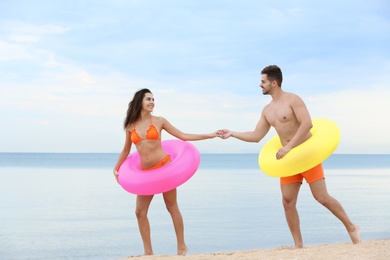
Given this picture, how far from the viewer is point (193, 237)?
11.0m

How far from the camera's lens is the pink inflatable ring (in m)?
6.50

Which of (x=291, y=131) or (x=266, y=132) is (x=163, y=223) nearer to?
(x=266, y=132)

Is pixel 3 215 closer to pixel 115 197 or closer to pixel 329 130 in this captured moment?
pixel 115 197

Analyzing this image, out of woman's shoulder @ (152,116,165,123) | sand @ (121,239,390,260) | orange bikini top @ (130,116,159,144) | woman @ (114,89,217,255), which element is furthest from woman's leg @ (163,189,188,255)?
woman's shoulder @ (152,116,165,123)

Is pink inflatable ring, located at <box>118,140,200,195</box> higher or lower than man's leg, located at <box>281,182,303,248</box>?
higher

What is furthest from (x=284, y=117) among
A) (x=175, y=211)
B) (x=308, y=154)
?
(x=175, y=211)

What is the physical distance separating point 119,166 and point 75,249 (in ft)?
10.8

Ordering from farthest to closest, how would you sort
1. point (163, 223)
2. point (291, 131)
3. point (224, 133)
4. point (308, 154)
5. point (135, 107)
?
1. point (163, 223)
2. point (224, 133)
3. point (135, 107)
4. point (291, 131)
5. point (308, 154)

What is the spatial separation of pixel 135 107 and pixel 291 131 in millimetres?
1659

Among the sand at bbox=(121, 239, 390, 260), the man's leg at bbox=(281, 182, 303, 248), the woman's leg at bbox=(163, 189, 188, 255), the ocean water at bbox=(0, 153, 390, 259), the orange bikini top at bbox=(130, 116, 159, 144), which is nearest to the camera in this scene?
the sand at bbox=(121, 239, 390, 260)

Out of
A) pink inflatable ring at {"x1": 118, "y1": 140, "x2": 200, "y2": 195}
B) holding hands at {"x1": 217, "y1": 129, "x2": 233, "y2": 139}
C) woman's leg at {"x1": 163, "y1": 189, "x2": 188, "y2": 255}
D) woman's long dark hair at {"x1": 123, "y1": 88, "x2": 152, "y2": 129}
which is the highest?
woman's long dark hair at {"x1": 123, "y1": 88, "x2": 152, "y2": 129}

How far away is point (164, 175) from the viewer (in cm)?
649

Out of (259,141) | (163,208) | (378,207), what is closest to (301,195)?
(378,207)

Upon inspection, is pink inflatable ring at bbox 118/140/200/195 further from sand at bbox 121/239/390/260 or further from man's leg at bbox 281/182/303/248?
man's leg at bbox 281/182/303/248
